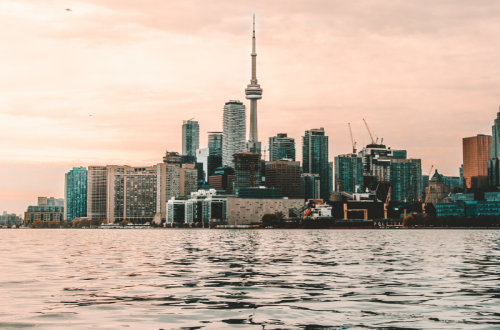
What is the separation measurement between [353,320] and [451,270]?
3137cm

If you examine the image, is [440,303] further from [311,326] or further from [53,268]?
[53,268]

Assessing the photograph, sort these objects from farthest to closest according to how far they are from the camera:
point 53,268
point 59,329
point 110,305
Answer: point 53,268 → point 110,305 → point 59,329

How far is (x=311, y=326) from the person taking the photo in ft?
94.4

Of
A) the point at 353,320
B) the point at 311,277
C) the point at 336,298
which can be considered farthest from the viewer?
the point at 311,277

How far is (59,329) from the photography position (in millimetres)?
27969

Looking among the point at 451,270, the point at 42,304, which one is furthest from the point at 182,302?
the point at 451,270

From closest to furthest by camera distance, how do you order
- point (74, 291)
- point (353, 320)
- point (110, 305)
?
point (353, 320)
point (110, 305)
point (74, 291)

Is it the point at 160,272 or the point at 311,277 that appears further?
the point at 160,272

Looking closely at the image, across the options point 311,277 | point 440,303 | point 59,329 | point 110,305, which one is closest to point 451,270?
point 311,277

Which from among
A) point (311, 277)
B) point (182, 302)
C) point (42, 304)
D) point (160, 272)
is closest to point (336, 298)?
point (182, 302)

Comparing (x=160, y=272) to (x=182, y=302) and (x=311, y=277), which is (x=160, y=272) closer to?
(x=311, y=277)

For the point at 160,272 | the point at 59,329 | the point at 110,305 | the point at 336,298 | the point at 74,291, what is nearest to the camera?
A: the point at 59,329

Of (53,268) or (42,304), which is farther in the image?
(53,268)

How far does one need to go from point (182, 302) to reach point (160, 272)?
20.2 m
